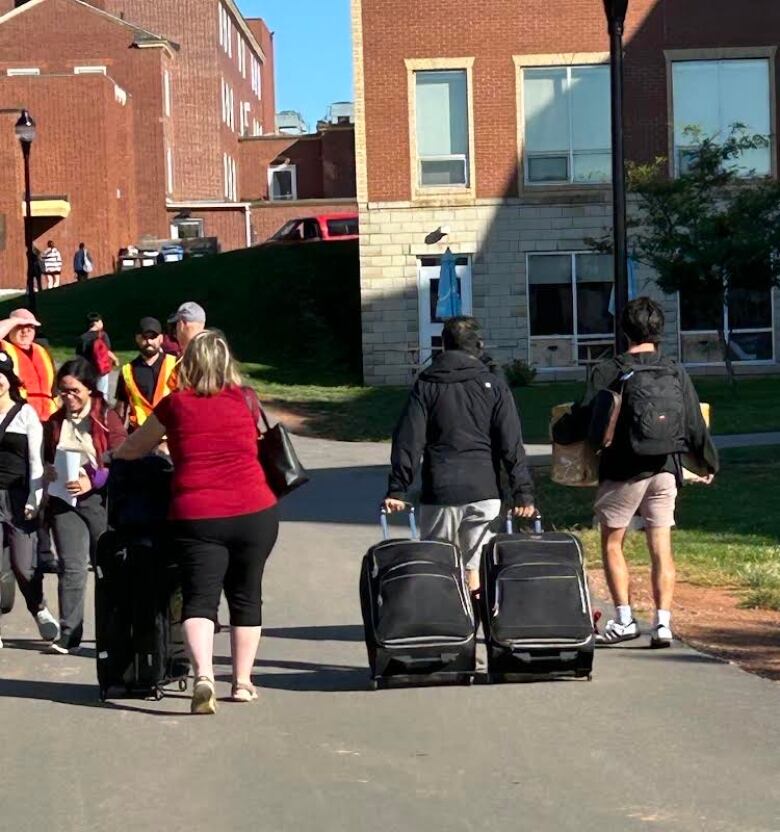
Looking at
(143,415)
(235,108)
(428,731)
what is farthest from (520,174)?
(235,108)

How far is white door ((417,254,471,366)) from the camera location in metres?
36.8

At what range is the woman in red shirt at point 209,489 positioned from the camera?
7.81 meters

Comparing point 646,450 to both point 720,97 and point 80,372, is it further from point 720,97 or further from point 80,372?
point 720,97

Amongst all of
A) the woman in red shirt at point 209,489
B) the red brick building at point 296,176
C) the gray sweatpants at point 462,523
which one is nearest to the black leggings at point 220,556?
the woman in red shirt at point 209,489

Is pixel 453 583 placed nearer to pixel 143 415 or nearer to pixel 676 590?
pixel 676 590

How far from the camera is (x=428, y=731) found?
7441mm

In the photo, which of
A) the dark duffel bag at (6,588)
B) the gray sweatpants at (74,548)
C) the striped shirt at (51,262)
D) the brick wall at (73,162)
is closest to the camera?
the gray sweatpants at (74,548)

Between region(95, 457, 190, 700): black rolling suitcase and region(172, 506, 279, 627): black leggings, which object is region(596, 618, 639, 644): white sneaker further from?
region(95, 457, 190, 700): black rolling suitcase

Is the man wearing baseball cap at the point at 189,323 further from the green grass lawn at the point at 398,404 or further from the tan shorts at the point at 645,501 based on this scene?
the green grass lawn at the point at 398,404

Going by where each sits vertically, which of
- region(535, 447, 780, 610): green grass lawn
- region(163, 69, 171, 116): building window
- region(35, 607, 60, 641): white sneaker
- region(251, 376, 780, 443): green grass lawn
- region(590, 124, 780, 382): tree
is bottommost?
region(251, 376, 780, 443): green grass lawn

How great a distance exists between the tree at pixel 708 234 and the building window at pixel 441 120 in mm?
7096

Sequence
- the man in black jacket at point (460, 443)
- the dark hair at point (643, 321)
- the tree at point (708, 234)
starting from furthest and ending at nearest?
1. the tree at point (708, 234)
2. the dark hair at point (643, 321)
3. the man in black jacket at point (460, 443)

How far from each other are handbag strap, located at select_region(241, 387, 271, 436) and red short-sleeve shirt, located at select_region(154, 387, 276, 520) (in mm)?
71

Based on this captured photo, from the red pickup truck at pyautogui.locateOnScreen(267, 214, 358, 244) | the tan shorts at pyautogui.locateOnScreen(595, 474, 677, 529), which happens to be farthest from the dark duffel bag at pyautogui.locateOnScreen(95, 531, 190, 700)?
the red pickup truck at pyautogui.locateOnScreen(267, 214, 358, 244)
